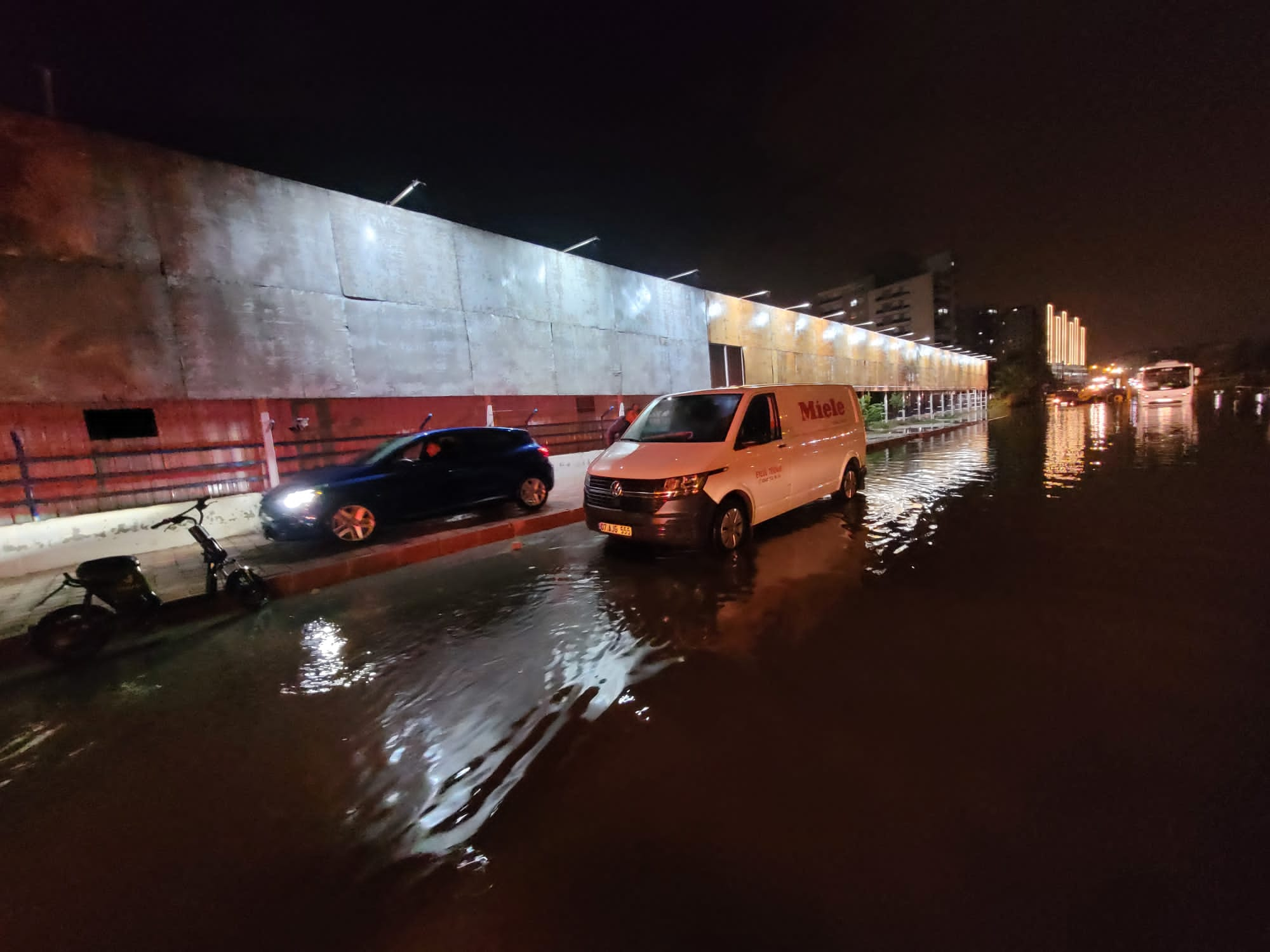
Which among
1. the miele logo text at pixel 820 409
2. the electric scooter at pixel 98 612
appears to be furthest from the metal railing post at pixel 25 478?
the miele logo text at pixel 820 409

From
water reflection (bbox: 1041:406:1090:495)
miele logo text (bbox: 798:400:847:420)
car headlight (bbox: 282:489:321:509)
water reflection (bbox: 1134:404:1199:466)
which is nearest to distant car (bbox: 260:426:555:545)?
car headlight (bbox: 282:489:321:509)

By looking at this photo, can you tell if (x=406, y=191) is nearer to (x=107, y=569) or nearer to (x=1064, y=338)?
(x=107, y=569)

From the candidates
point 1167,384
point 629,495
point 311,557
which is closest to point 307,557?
point 311,557

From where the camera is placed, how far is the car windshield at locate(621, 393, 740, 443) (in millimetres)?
6520

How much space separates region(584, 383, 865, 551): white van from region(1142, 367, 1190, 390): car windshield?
140 ft

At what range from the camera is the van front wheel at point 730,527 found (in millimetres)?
6074

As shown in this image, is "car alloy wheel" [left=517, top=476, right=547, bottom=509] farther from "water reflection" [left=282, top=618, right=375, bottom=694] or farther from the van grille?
"water reflection" [left=282, top=618, right=375, bottom=694]

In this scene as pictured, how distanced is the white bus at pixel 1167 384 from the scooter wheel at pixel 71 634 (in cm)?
4885

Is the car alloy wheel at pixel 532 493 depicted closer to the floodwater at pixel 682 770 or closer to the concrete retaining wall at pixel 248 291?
the concrete retaining wall at pixel 248 291

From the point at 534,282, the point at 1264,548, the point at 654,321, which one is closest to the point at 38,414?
the point at 534,282

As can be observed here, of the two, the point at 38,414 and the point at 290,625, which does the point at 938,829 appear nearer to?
the point at 290,625

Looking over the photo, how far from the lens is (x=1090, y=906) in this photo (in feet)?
6.13

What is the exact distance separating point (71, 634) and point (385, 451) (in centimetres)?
424

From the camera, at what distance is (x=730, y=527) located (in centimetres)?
630
